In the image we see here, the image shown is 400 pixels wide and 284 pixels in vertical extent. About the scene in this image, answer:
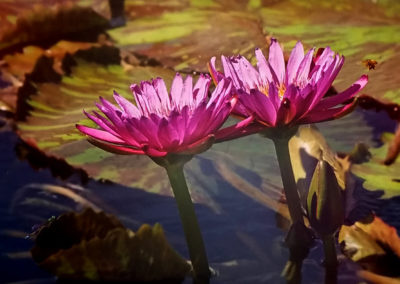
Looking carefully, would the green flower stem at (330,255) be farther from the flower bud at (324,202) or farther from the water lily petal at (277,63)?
the water lily petal at (277,63)

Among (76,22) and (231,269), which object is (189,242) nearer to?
(231,269)

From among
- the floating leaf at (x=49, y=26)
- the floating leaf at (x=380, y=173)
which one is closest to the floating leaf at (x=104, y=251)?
the floating leaf at (x=380, y=173)

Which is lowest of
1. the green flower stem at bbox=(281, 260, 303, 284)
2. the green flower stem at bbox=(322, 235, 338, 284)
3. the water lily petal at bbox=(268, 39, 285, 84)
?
the green flower stem at bbox=(281, 260, 303, 284)

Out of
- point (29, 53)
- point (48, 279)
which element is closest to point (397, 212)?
point (48, 279)

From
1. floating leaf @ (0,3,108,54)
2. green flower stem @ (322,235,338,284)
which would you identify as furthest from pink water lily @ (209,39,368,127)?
floating leaf @ (0,3,108,54)

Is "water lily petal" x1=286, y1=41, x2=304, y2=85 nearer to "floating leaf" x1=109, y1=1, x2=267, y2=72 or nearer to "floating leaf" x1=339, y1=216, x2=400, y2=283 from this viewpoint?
"floating leaf" x1=339, y1=216, x2=400, y2=283

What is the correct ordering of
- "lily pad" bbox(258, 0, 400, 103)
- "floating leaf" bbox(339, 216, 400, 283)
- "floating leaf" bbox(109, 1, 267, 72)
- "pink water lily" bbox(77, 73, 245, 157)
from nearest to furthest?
"pink water lily" bbox(77, 73, 245, 157), "floating leaf" bbox(339, 216, 400, 283), "lily pad" bbox(258, 0, 400, 103), "floating leaf" bbox(109, 1, 267, 72)

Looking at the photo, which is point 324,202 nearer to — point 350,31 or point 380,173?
point 380,173
